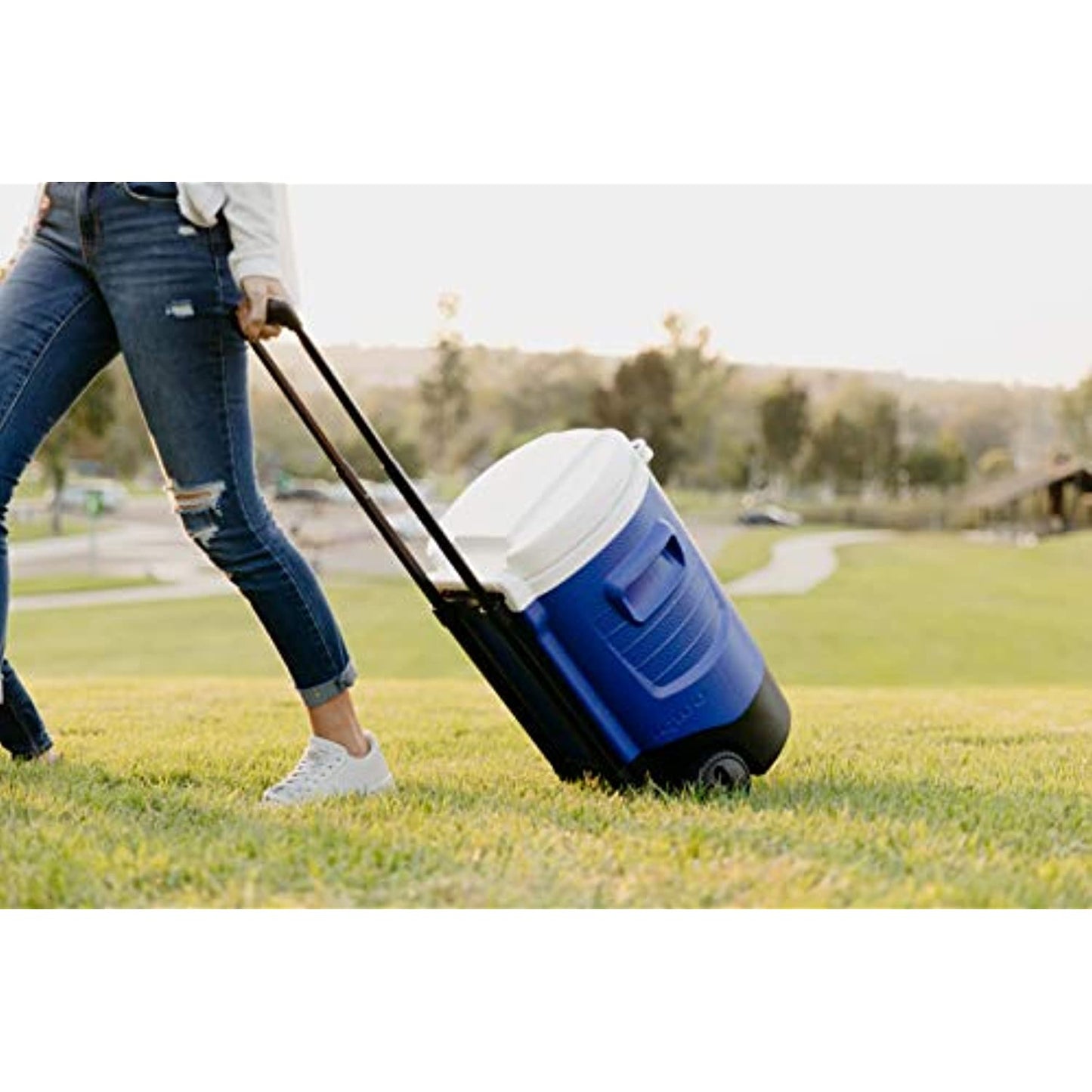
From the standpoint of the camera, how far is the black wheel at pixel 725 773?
2.77 m

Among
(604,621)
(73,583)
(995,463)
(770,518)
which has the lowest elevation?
(73,583)

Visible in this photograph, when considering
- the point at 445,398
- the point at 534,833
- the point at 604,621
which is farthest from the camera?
the point at 445,398

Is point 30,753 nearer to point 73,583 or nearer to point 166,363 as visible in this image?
point 166,363

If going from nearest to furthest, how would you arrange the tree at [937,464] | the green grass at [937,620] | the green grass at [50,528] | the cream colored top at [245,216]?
the cream colored top at [245,216] → the tree at [937,464] → the green grass at [50,528] → the green grass at [937,620]

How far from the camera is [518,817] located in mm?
2566

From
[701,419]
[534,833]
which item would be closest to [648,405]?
[701,419]

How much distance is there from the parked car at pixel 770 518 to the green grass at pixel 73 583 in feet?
11.7

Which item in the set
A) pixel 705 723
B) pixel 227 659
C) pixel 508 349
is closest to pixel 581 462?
pixel 705 723

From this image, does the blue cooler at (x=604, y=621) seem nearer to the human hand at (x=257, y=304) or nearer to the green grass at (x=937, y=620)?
the human hand at (x=257, y=304)

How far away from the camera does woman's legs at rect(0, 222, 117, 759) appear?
266 centimetres

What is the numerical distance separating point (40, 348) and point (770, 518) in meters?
4.91

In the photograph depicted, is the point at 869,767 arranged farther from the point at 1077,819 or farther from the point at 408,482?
the point at 408,482

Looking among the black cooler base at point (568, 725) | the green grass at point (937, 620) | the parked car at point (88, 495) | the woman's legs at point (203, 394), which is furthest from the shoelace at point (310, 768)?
the green grass at point (937, 620)

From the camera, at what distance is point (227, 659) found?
28.7 ft
